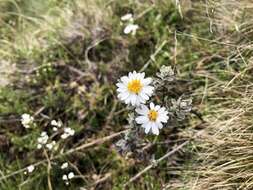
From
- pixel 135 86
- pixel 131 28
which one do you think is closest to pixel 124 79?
pixel 135 86

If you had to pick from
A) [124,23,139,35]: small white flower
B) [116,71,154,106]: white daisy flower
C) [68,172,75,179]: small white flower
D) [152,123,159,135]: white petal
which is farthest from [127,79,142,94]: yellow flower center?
[124,23,139,35]: small white flower

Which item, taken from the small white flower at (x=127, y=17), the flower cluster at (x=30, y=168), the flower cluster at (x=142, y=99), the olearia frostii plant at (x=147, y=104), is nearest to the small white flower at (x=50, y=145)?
the flower cluster at (x=30, y=168)

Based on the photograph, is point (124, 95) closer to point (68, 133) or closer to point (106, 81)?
point (68, 133)

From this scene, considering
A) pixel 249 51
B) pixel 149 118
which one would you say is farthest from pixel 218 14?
pixel 149 118

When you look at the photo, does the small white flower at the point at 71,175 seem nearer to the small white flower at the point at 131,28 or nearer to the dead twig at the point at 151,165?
the dead twig at the point at 151,165

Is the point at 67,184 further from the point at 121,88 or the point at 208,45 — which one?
the point at 208,45

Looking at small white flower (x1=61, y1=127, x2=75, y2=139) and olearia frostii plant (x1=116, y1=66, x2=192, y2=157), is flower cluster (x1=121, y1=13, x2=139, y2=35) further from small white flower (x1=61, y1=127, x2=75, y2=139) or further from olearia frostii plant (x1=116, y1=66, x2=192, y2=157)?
olearia frostii plant (x1=116, y1=66, x2=192, y2=157)

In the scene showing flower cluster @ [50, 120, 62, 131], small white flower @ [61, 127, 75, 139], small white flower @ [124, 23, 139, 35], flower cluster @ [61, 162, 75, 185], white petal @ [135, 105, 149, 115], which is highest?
small white flower @ [124, 23, 139, 35]
